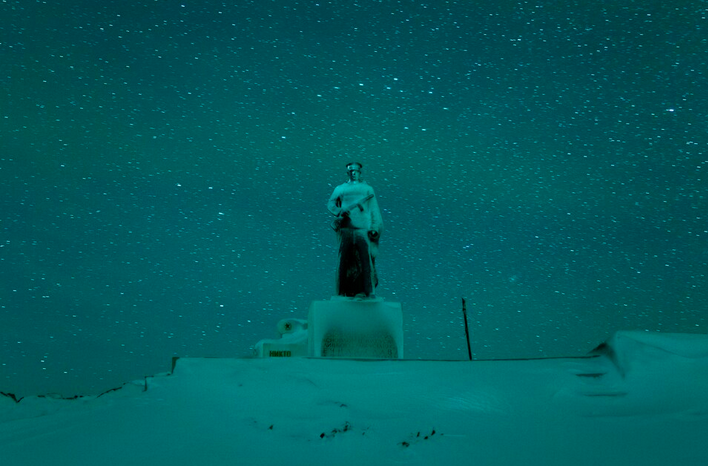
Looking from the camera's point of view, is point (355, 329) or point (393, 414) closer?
point (393, 414)

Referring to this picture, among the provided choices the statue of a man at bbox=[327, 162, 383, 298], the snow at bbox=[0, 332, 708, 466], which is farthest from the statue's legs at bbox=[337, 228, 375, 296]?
the snow at bbox=[0, 332, 708, 466]

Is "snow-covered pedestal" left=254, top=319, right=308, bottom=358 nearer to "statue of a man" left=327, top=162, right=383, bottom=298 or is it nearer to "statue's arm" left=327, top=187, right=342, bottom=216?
"statue of a man" left=327, top=162, right=383, bottom=298

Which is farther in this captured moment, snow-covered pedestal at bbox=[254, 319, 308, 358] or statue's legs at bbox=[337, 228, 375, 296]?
snow-covered pedestal at bbox=[254, 319, 308, 358]

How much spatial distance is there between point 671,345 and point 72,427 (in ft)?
16.2

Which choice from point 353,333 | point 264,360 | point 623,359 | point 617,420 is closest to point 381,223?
point 353,333

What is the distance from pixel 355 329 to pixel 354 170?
2627 mm

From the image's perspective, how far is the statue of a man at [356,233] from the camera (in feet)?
32.7

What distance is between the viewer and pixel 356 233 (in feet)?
33.3

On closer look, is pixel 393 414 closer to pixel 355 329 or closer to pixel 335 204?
pixel 355 329

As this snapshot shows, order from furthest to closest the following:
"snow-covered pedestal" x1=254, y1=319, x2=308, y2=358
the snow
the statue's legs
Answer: "snow-covered pedestal" x1=254, y1=319, x2=308, y2=358, the statue's legs, the snow

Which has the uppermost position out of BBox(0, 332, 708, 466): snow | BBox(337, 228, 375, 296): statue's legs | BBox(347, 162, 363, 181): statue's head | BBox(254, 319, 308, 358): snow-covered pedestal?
BBox(347, 162, 363, 181): statue's head

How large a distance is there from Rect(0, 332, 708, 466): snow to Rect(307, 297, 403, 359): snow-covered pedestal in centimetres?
305

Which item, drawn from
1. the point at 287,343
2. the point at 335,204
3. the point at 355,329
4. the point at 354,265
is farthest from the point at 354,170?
the point at 287,343

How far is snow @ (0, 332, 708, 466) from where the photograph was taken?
4.29 metres
